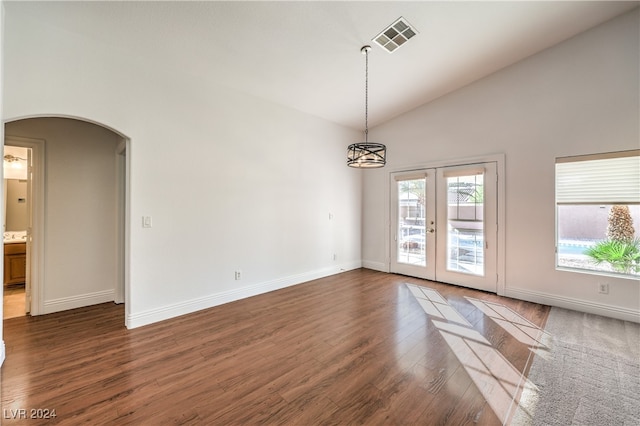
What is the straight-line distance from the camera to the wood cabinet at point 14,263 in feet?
14.6

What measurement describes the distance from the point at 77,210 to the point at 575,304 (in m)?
7.04

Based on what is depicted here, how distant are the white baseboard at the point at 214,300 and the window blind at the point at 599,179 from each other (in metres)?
4.04

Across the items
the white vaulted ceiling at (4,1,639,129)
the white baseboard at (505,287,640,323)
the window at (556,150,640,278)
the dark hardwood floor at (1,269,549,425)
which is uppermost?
the white vaulted ceiling at (4,1,639,129)

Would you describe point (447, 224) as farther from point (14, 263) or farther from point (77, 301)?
point (14, 263)

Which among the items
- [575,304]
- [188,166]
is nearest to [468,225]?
[575,304]

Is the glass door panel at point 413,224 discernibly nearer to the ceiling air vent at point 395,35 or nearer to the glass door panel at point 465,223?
the glass door panel at point 465,223

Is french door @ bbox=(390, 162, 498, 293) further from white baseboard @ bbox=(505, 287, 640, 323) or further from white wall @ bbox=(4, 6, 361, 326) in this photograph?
white wall @ bbox=(4, 6, 361, 326)

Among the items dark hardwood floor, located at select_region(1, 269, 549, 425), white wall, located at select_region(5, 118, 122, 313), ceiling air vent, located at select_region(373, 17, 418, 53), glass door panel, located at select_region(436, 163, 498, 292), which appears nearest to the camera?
dark hardwood floor, located at select_region(1, 269, 549, 425)

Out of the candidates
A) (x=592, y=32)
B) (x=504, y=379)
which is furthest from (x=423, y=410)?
(x=592, y=32)

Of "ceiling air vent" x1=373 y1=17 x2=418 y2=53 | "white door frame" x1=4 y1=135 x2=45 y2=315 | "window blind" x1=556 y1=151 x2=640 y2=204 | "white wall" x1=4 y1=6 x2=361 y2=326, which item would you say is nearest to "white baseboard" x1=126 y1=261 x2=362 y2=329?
"white wall" x1=4 y1=6 x2=361 y2=326

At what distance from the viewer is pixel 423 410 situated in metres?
1.83

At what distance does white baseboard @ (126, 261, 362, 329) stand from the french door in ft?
5.88

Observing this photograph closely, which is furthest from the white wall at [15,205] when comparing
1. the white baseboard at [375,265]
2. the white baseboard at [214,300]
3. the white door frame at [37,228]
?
the white baseboard at [375,265]

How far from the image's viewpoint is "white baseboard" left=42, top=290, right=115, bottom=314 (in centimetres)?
351
